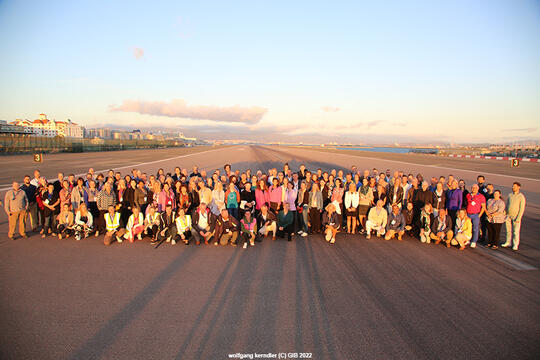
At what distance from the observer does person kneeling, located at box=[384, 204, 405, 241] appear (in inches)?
349

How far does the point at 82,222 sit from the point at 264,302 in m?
6.74

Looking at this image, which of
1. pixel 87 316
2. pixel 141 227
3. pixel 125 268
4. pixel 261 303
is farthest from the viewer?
pixel 141 227

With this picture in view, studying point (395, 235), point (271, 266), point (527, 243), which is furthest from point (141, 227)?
point (527, 243)

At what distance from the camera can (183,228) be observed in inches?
331

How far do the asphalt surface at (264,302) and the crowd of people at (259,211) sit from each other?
2.26 ft

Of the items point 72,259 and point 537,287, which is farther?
point 72,259

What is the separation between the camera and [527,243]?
8.82 metres

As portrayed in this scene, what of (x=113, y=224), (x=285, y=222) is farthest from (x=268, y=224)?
(x=113, y=224)

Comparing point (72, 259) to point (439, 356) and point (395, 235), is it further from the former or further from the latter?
point (395, 235)

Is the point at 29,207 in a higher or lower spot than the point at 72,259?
higher

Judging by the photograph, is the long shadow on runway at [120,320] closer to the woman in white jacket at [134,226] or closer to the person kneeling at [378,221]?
the woman in white jacket at [134,226]

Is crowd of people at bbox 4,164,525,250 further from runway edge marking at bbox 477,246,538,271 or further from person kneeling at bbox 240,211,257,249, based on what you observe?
runway edge marking at bbox 477,246,538,271

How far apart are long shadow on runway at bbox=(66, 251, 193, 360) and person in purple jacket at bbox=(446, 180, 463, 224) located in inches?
334

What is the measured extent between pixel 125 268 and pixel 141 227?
2083mm
